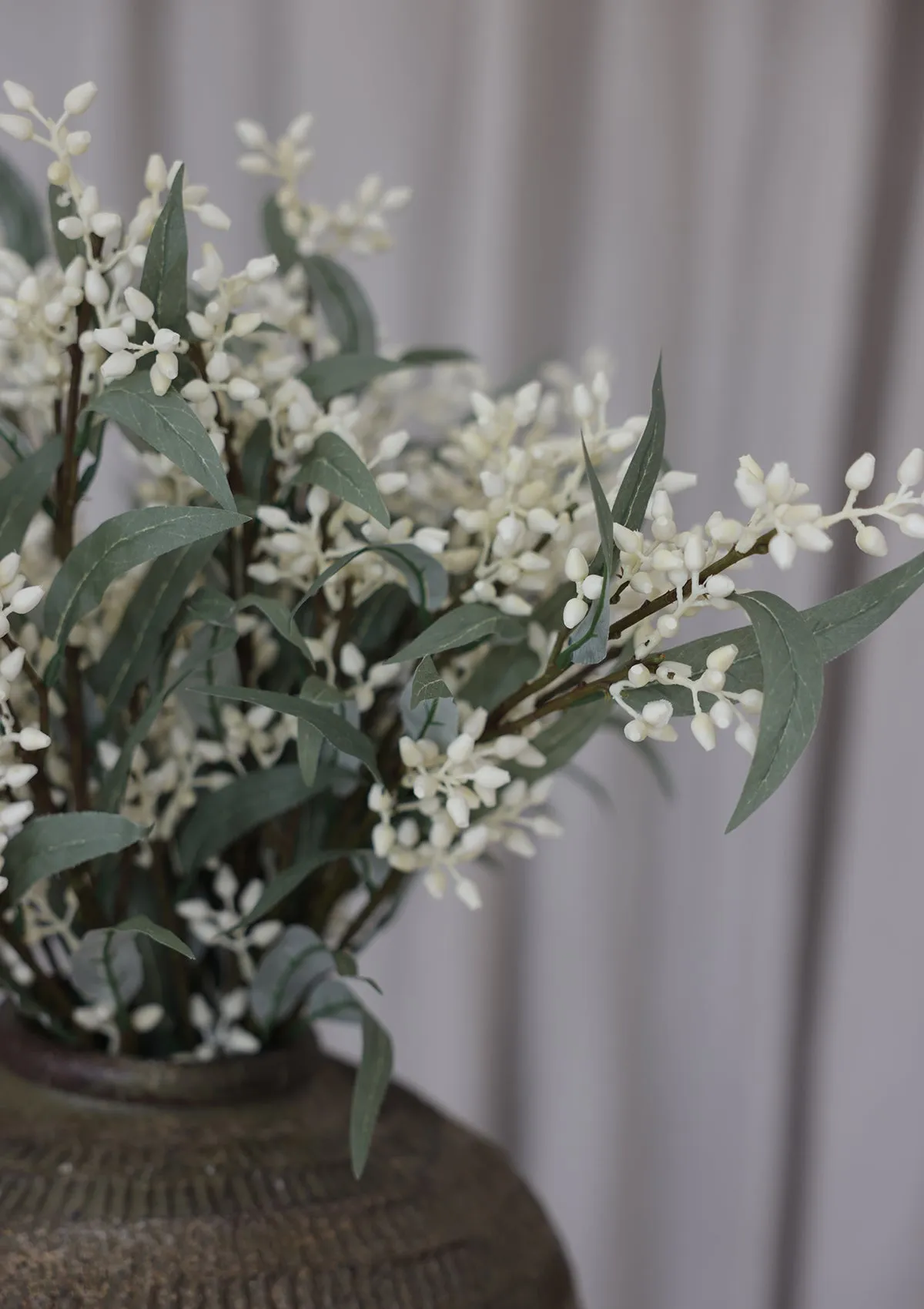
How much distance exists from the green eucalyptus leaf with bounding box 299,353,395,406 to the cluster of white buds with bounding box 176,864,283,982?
0.70 feet

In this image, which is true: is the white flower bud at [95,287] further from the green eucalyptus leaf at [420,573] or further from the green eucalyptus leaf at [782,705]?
the green eucalyptus leaf at [782,705]

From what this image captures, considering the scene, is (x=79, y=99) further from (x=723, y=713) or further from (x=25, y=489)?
(x=723, y=713)

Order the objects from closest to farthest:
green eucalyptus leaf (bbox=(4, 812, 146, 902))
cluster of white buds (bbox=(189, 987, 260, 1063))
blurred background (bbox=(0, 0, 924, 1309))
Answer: green eucalyptus leaf (bbox=(4, 812, 146, 902)), cluster of white buds (bbox=(189, 987, 260, 1063)), blurred background (bbox=(0, 0, 924, 1309))

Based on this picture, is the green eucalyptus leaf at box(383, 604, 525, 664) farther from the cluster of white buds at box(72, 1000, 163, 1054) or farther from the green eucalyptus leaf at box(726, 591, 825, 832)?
the cluster of white buds at box(72, 1000, 163, 1054)

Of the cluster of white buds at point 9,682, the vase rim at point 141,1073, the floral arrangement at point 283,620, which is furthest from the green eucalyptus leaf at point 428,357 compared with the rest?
the vase rim at point 141,1073

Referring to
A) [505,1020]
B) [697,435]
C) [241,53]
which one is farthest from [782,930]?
[241,53]

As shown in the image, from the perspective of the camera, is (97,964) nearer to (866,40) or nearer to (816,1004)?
(816,1004)

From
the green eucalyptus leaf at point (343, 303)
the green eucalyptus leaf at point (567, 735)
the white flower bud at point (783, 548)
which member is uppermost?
the green eucalyptus leaf at point (343, 303)

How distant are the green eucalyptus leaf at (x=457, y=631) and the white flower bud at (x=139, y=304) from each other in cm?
14

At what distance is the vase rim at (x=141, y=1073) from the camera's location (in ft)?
1.78

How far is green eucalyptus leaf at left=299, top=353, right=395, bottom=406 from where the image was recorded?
52 centimetres

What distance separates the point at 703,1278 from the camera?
1.01m

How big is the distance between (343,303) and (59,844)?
275 millimetres

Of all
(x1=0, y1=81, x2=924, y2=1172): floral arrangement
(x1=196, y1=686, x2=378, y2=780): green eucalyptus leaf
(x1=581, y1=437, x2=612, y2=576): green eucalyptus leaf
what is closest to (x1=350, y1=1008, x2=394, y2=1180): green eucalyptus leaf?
(x1=0, y1=81, x2=924, y2=1172): floral arrangement
